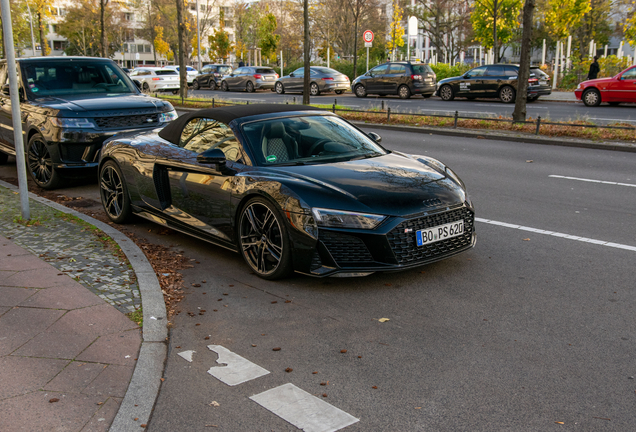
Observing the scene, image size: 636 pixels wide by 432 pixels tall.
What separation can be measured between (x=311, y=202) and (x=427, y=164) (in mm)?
1582

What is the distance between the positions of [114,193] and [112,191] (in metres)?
0.05

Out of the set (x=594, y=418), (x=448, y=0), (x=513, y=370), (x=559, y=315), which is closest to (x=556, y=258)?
(x=559, y=315)

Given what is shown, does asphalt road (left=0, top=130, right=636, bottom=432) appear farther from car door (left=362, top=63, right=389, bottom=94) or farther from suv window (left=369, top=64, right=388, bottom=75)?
suv window (left=369, top=64, right=388, bottom=75)

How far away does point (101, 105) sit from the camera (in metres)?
9.65

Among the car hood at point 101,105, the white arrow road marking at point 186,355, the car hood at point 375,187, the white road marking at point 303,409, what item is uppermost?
the car hood at point 101,105

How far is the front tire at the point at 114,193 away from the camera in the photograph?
23.4 feet

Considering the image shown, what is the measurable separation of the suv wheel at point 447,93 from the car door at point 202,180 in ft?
78.6

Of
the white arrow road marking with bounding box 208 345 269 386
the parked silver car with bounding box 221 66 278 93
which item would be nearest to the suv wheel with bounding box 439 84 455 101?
the parked silver car with bounding box 221 66 278 93

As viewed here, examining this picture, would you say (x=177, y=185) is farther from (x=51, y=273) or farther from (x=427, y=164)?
(x=427, y=164)

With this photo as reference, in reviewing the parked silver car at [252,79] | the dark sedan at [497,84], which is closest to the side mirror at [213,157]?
the dark sedan at [497,84]

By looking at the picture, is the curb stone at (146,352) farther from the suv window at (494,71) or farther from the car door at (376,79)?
the car door at (376,79)

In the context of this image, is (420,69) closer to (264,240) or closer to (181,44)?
(181,44)

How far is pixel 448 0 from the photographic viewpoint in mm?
53750

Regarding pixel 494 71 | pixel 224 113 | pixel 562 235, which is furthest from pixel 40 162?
pixel 494 71
